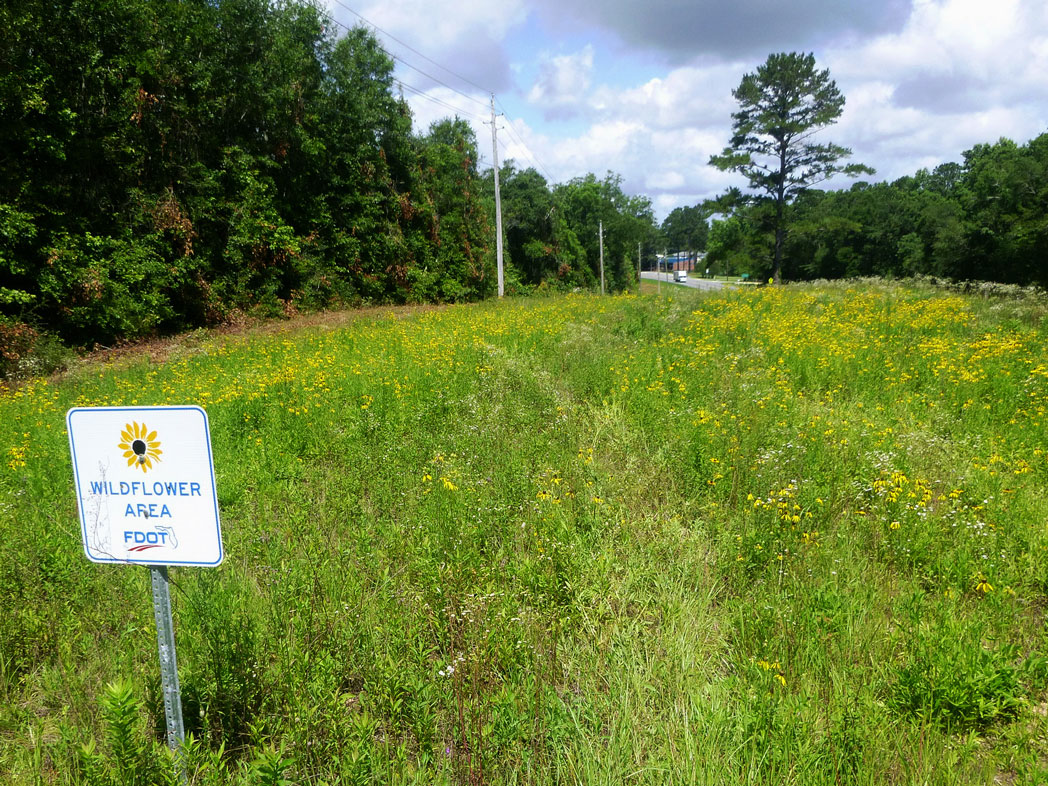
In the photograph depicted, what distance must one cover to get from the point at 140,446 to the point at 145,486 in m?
0.14

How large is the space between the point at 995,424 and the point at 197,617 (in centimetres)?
734

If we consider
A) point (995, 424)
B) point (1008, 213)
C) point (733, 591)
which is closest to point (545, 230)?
point (1008, 213)

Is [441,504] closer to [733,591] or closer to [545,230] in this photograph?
[733,591]

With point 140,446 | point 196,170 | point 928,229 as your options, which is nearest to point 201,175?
point 196,170

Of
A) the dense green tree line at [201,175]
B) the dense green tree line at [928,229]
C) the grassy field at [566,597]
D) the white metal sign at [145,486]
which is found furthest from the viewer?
the dense green tree line at [928,229]

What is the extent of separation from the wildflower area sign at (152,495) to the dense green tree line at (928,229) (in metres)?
32.8

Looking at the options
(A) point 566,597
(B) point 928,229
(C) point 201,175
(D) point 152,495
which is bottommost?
(A) point 566,597

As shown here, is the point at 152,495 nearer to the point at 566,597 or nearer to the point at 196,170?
the point at 566,597

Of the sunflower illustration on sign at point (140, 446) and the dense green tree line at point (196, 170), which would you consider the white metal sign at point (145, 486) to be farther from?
the dense green tree line at point (196, 170)

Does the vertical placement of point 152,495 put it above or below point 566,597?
above

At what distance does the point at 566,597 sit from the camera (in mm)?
3229

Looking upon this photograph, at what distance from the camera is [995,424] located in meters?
5.91

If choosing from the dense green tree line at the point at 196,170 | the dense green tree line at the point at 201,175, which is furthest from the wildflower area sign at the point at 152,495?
the dense green tree line at the point at 196,170

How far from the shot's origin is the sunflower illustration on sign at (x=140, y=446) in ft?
6.42
